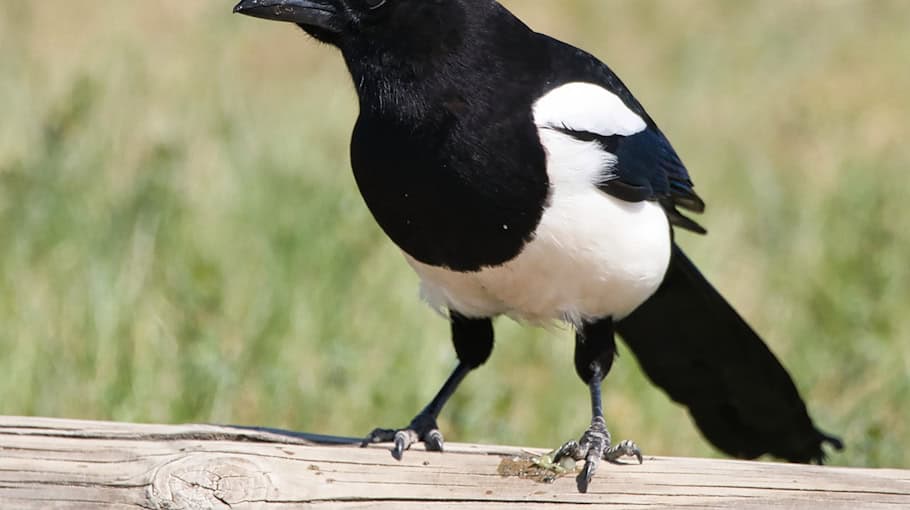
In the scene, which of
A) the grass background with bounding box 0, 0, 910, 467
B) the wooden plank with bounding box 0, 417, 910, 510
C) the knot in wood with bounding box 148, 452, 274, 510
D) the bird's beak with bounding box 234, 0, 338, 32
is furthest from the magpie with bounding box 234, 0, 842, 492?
the grass background with bounding box 0, 0, 910, 467

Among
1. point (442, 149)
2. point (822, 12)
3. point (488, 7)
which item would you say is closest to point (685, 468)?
point (442, 149)

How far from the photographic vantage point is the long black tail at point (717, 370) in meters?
3.30

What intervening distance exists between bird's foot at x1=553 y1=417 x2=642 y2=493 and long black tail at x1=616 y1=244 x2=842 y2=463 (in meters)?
0.82

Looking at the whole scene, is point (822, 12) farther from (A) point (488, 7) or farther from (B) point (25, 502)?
(B) point (25, 502)

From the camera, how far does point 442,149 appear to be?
2555mm

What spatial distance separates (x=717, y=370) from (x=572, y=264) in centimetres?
92

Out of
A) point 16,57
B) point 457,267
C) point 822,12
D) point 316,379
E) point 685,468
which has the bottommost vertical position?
point 685,468

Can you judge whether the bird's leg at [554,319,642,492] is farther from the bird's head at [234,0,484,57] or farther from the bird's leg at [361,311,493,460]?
the bird's head at [234,0,484,57]

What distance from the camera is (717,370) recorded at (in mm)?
3402

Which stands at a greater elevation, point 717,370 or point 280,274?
point 280,274

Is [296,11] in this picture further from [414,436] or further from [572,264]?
[414,436]

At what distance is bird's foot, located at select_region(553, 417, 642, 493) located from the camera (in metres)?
2.33

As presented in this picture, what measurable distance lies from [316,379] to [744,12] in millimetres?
4948

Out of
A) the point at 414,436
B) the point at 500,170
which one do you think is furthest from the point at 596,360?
the point at 500,170
